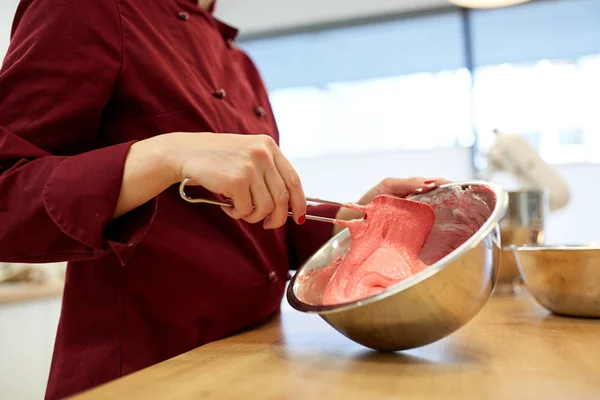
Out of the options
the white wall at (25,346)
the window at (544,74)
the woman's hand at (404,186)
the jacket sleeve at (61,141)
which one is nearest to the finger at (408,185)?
the woman's hand at (404,186)

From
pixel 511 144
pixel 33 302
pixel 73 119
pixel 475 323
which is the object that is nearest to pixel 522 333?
pixel 475 323

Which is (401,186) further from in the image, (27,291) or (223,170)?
(27,291)

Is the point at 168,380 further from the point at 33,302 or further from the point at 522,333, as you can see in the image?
the point at 33,302

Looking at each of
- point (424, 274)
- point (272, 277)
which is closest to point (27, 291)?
point (272, 277)

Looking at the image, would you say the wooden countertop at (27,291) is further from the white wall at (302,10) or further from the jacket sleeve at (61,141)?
the white wall at (302,10)

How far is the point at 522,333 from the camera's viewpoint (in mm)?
748

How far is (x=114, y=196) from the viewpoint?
590mm

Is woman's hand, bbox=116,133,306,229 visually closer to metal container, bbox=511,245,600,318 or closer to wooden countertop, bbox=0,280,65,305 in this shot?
metal container, bbox=511,245,600,318

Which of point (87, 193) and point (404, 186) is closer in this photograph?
point (87, 193)

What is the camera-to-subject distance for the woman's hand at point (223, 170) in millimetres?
570

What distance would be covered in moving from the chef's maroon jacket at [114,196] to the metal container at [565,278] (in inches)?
15.3

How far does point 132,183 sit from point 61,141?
0.15 meters

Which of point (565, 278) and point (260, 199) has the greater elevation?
point (260, 199)

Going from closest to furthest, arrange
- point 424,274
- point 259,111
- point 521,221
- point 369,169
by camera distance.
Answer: point 424,274 → point 259,111 → point 521,221 → point 369,169
